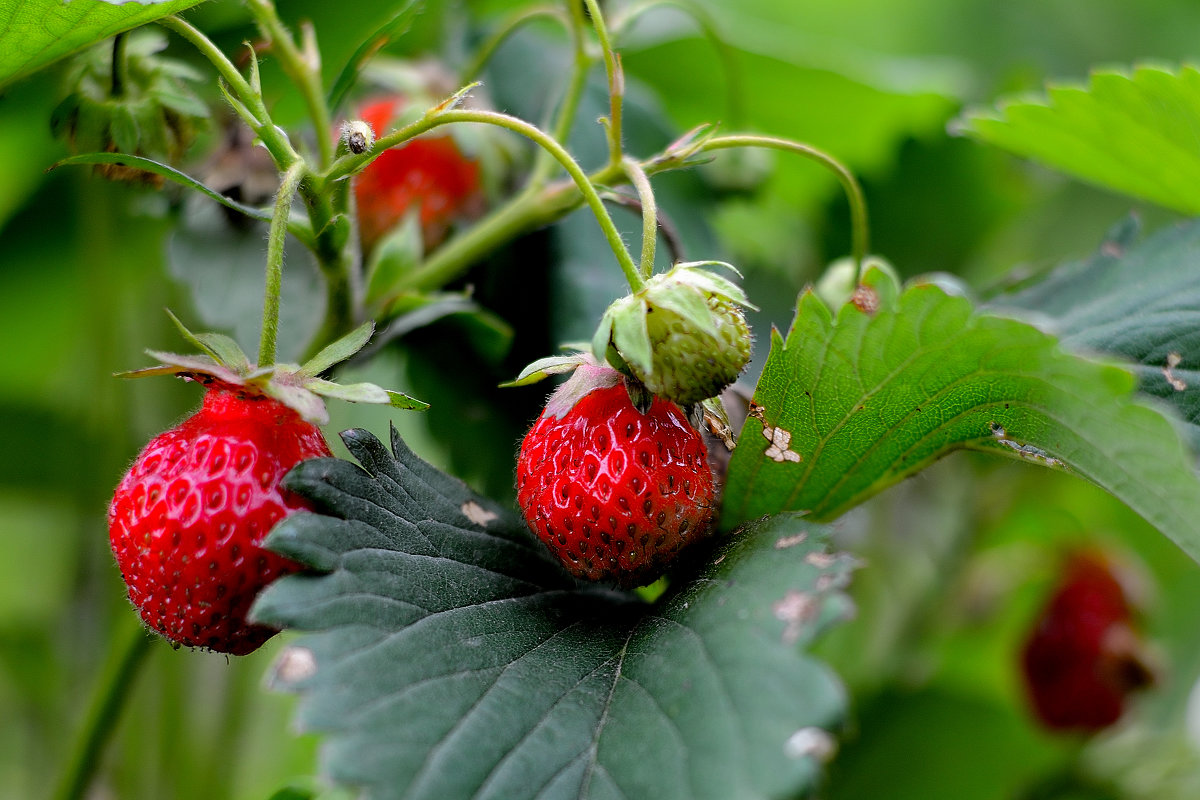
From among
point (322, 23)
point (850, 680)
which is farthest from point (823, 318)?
point (850, 680)

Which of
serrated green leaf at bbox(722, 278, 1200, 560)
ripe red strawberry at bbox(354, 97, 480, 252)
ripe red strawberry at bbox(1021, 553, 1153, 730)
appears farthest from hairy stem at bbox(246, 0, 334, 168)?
ripe red strawberry at bbox(1021, 553, 1153, 730)

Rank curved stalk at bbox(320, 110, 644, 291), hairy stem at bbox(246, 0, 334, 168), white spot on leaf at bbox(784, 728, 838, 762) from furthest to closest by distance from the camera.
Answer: hairy stem at bbox(246, 0, 334, 168) → curved stalk at bbox(320, 110, 644, 291) → white spot on leaf at bbox(784, 728, 838, 762)

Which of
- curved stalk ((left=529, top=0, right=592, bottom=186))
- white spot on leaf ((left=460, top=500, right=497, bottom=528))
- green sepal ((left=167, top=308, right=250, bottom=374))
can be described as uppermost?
curved stalk ((left=529, top=0, right=592, bottom=186))

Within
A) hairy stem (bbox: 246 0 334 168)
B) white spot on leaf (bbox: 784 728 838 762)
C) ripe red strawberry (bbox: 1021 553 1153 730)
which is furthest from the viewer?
ripe red strawberry (bbox: 1021 553 1153 730)

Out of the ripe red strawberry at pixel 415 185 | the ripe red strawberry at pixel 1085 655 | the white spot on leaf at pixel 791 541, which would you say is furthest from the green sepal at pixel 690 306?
the ripe red strawberry at pixel 1085 655

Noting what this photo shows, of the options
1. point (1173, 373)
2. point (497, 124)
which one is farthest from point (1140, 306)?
point (497, 124)

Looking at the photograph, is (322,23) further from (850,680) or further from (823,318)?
(850,680)

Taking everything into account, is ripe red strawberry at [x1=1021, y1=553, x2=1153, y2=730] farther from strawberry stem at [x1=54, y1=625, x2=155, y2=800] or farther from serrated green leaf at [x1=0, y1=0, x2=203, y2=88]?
serrated green leaf at [x1=0, y1=0, x2=203, y2=88]
